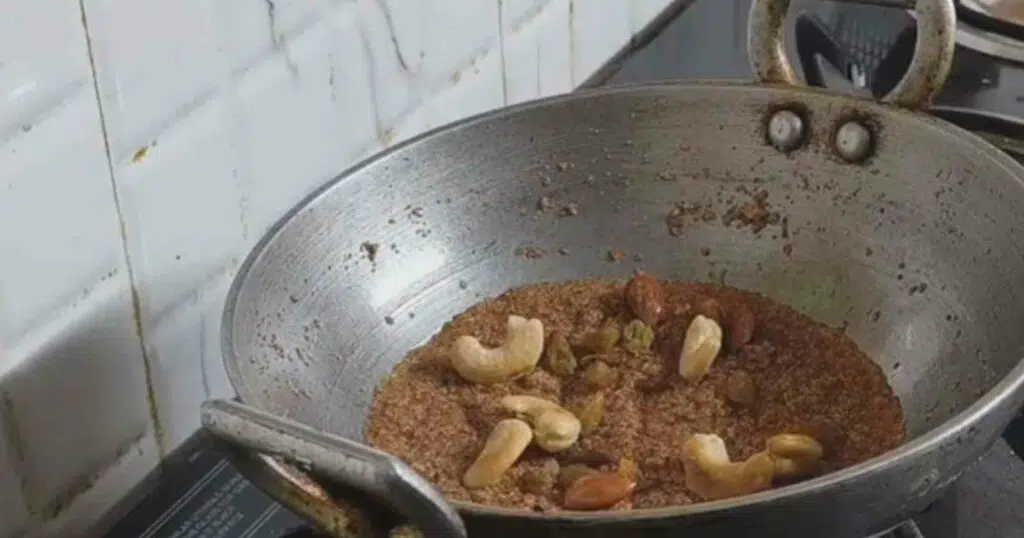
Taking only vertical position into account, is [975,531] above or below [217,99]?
below

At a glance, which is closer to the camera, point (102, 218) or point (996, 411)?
point (996, 411)

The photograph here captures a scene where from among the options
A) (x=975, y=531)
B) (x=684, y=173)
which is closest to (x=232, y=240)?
(x=684, y=173)

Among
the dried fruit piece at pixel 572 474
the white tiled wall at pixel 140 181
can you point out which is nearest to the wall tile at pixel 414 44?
the white tiled wall at pixel 140 181

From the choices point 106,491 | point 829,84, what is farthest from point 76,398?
point 829,84

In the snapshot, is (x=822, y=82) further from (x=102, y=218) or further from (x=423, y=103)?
(x=102, y=218)

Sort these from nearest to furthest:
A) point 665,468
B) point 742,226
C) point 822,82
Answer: point 665,468, point 742,226, point 822,82

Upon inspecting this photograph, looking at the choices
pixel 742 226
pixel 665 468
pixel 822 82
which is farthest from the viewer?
pixel 822 82

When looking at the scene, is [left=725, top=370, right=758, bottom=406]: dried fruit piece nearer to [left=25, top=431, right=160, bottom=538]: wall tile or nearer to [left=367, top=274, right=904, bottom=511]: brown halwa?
[left=367, top=274, right=904, bottom=511]: brown halwa
